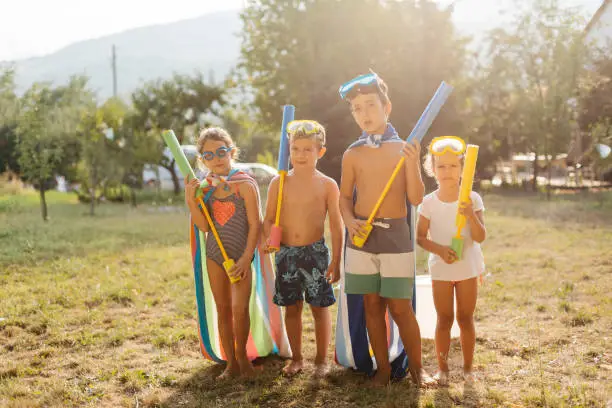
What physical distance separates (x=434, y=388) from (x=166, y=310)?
3334 millimetres

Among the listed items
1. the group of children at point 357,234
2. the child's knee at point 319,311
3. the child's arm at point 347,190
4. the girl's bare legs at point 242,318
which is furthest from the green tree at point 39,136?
the child's arm at point 347,190

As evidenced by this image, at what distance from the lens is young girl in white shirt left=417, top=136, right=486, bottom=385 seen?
11.9ft

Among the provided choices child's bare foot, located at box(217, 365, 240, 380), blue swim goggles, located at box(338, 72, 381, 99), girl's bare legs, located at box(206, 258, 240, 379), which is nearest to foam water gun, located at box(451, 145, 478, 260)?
blue swim goggles, located at box(338, 72, 381, 99)

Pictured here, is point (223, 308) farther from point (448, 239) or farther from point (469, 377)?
point (469, 377)

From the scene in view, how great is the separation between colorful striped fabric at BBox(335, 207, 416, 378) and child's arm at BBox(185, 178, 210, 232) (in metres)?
0.98

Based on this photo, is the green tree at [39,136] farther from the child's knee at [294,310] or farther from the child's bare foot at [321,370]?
the child's bare foot at [321,370]

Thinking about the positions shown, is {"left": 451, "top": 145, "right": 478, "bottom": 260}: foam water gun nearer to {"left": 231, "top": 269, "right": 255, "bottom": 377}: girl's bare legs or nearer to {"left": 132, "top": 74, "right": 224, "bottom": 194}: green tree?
{"left": 231, "top": 269, "right": 255, "bottom": 377}: girl's bare legs

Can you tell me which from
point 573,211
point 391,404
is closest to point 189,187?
point 391,404

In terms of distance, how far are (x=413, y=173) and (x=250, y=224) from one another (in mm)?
1143

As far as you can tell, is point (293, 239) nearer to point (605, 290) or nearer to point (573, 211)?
point (605, 290)

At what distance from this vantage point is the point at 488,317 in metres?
5.58

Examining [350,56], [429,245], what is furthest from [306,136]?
[350,56]

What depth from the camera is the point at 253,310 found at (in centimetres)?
430

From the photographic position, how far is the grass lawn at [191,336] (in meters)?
3.69
